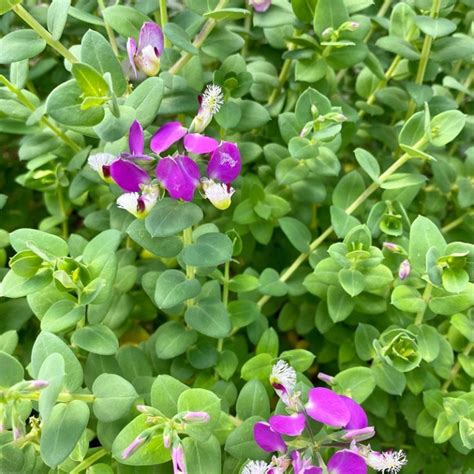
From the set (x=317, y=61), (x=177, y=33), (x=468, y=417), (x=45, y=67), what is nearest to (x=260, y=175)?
(x=317, y=61)

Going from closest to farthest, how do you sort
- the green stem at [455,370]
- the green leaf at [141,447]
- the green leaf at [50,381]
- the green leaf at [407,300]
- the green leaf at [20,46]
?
the green leaf at [50,381]
the green leaf at [141,447]
the green leaf at [20,46]
the green leaf at [407,300]
the green stem at [455,370]

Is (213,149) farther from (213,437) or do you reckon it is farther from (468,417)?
(468,417)

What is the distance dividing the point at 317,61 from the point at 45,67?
59 centimetres

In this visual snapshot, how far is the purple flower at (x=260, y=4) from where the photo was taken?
3.69ft

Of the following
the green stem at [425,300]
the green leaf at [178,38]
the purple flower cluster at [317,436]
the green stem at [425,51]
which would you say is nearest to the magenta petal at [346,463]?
the purple flower cluster at [317,436]

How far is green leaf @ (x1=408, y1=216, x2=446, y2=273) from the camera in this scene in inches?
40.3

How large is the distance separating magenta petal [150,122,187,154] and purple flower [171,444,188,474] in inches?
15.7

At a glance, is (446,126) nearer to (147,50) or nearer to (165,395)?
(147,50)

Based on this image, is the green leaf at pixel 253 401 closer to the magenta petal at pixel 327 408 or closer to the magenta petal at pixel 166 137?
the magenta petal at pixel 327 408

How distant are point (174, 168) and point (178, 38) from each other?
0.27 metres

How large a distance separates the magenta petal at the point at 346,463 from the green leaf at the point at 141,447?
0.23m

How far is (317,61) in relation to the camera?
3.98 ft

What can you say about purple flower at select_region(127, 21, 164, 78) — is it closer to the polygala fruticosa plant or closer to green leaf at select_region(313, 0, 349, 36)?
the polygala fruticosa plant

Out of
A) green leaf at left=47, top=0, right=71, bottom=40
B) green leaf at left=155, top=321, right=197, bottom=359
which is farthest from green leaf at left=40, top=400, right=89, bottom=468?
green leaf at left=47, top=0, right=71, bottom=40
